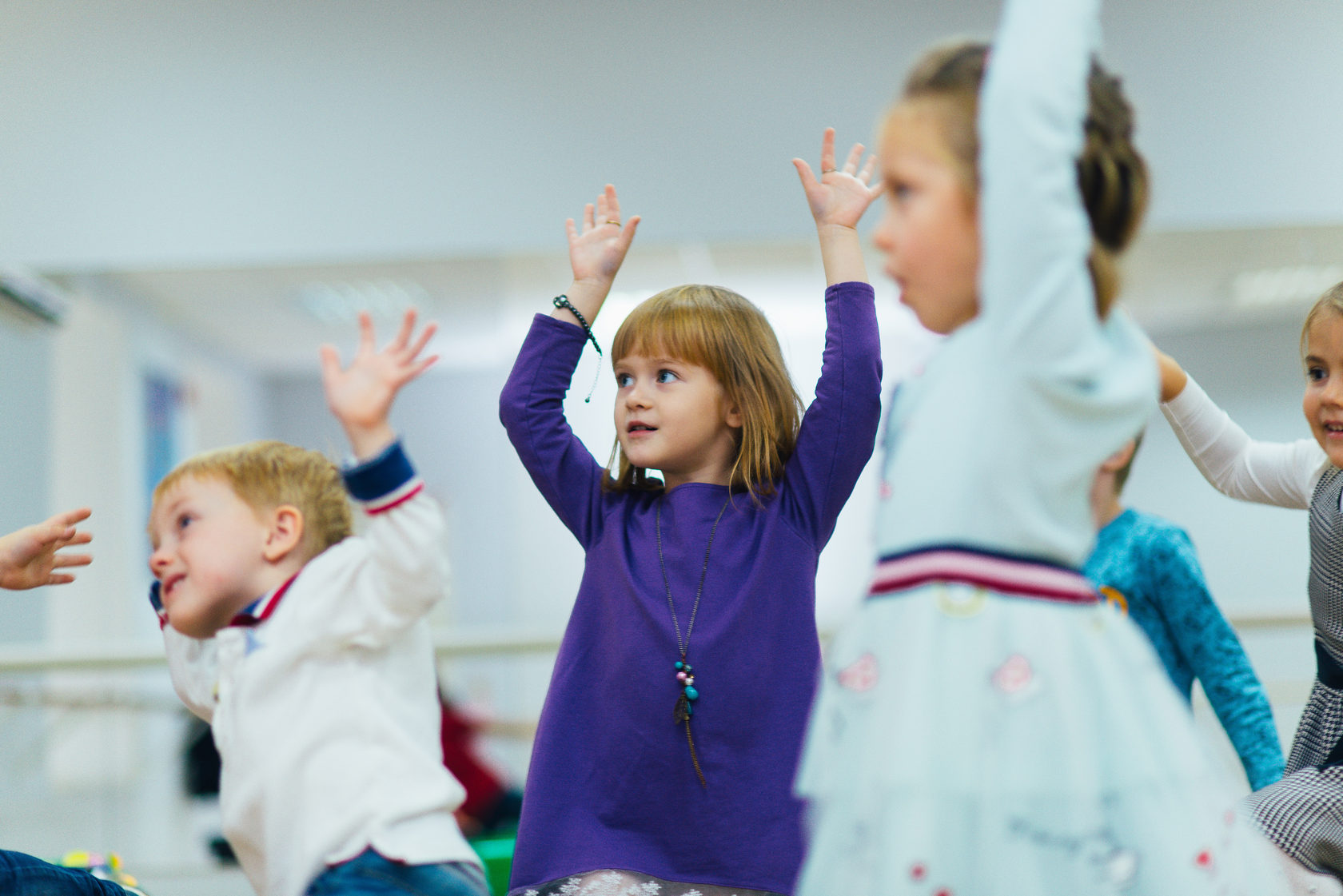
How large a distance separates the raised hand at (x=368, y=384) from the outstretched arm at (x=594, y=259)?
12.2 inches

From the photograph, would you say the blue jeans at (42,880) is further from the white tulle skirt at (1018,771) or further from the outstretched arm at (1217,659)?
the outstretched arm at (1217,659)

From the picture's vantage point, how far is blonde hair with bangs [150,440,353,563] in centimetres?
153

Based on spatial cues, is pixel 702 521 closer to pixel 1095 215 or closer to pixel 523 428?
pixel 523 428

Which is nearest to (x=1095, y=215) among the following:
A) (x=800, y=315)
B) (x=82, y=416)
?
(x=800, y=315)

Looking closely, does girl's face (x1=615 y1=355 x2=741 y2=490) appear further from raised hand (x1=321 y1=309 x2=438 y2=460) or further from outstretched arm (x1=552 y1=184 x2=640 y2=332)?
raised hand (x1=321 y1=309 x2=438 y2=460)

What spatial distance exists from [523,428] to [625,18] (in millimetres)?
2439

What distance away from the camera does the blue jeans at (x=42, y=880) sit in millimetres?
1429

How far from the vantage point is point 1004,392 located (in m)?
0.90

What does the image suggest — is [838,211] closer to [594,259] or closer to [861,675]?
[594,259]

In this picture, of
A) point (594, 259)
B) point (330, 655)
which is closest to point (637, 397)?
point (594, 259)

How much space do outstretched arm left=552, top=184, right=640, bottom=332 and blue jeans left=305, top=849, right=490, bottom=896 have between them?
27.2 inches

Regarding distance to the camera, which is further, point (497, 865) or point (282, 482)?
point (497, 865)

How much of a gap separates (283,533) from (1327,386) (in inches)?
54.2

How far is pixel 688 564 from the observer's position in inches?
54.2
